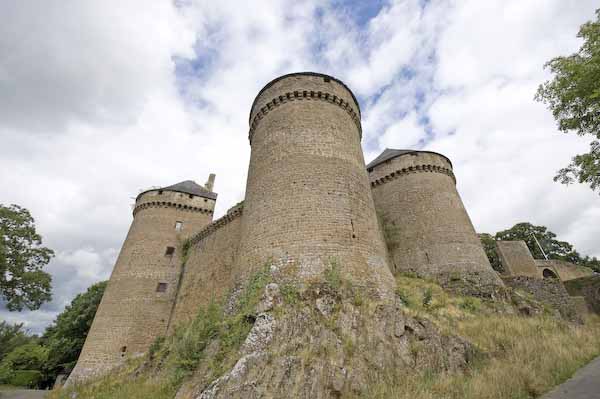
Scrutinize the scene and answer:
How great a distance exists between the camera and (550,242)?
36.5m

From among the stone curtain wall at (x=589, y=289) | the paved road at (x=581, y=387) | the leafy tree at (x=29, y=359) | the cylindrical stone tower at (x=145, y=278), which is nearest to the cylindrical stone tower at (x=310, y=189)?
the paved road at (x=581, y=387)

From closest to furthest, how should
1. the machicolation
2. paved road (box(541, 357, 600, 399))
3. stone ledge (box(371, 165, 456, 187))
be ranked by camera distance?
1. paved road (box(541, 357, 600, 399))
2. the machicolation
3. stone ledge (box(371, 165, 456, 187))

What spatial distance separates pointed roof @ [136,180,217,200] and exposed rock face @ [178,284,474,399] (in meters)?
14.5

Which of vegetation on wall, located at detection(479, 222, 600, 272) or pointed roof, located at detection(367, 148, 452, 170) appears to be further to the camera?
vegetation on wall, located at detection(479, 222, 600, 272)

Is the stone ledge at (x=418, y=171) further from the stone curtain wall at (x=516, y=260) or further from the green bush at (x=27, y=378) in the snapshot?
the green bush at (x=27, y=378)

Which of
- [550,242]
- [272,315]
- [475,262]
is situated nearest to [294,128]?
[272,315]

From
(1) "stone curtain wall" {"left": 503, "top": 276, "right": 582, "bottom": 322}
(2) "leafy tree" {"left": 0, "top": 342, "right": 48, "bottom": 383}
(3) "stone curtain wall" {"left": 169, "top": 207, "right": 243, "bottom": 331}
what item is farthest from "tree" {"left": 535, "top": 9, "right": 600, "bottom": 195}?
(2) "leafy tree" {"left": 0, "top": 342, "right": 48, "bottom": 383}

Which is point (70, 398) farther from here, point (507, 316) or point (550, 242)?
point (550, 242)

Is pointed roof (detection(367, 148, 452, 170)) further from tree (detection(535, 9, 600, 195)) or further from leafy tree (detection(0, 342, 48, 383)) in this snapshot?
leafy tree (detection(0, 342, 48, 383))

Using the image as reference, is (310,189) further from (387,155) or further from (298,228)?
(387,155)

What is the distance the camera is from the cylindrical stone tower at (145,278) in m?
14.5

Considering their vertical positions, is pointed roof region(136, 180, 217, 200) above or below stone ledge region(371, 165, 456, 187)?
above

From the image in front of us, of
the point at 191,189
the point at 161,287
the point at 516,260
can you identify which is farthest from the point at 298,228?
the point at 516,260

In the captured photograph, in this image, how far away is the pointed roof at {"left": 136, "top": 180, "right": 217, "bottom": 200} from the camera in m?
20.1
